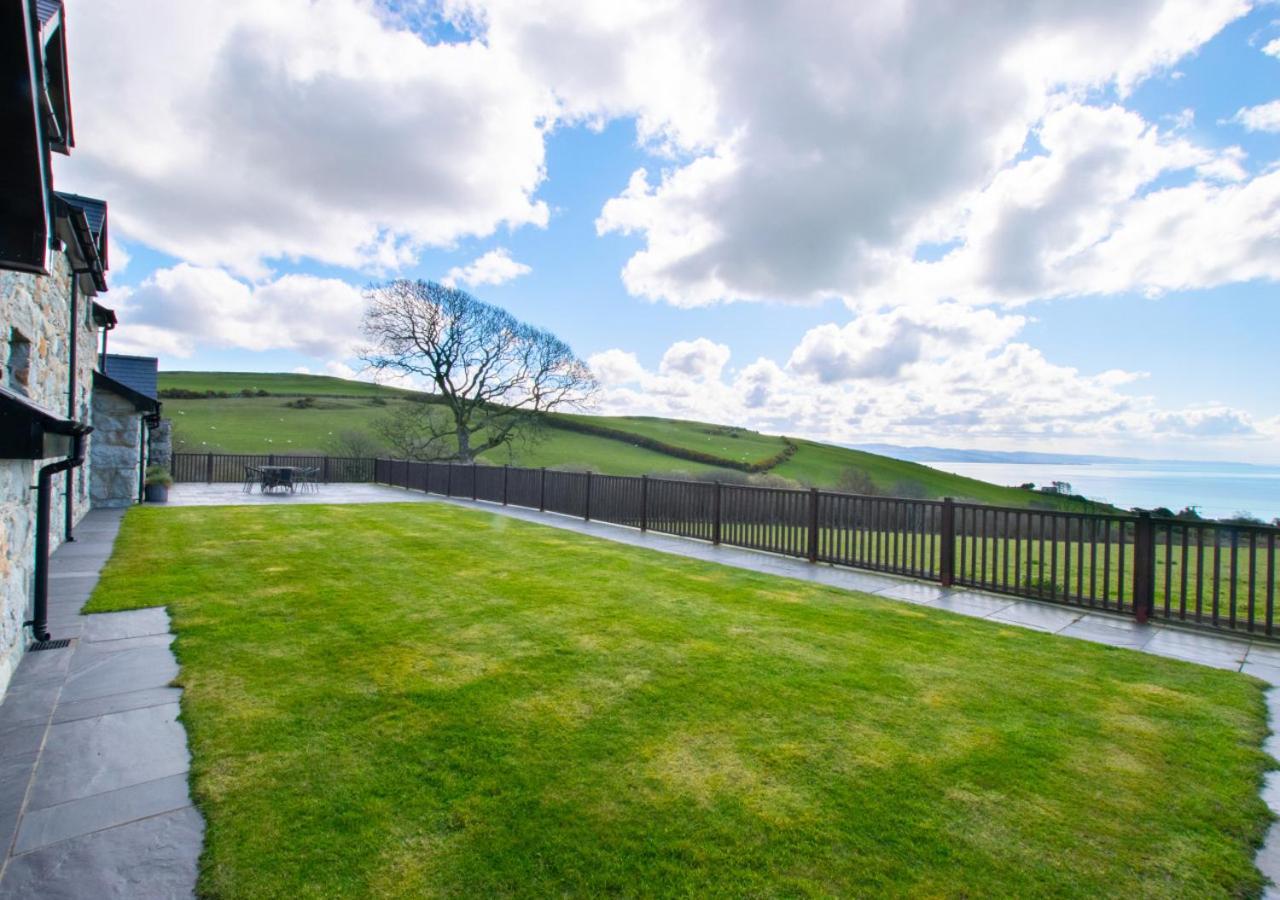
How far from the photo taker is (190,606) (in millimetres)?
4961

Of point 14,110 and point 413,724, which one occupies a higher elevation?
point 14,110

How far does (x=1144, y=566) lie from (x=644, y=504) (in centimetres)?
728

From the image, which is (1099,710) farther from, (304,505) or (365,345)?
(365,345)

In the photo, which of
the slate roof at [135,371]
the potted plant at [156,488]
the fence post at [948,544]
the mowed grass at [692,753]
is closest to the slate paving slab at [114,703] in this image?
the mowed grass at [692,753]

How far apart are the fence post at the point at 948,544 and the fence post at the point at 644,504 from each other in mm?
5352

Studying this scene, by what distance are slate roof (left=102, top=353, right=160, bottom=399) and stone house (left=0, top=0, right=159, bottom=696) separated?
8514 mm

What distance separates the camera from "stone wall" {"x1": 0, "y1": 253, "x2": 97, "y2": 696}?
10.4 ft

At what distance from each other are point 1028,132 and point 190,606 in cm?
1282

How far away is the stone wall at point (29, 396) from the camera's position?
3182 millimetres

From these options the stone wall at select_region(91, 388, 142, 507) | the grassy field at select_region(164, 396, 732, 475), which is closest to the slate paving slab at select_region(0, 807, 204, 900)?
the stone wall at select_region(91, 388, 142, 507)

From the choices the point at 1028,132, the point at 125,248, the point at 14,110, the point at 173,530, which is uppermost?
the point at 1028,132

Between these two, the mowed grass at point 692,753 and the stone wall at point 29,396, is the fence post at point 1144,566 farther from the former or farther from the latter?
the stone wall at point 29,396

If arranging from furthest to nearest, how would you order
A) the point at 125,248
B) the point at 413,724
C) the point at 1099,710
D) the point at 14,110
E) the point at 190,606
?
the point at 125,248
the point at 190,606
the point at 1099,710
the point at 413,724
the point at 14,110

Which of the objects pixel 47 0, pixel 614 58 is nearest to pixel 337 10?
pixel 47 0
